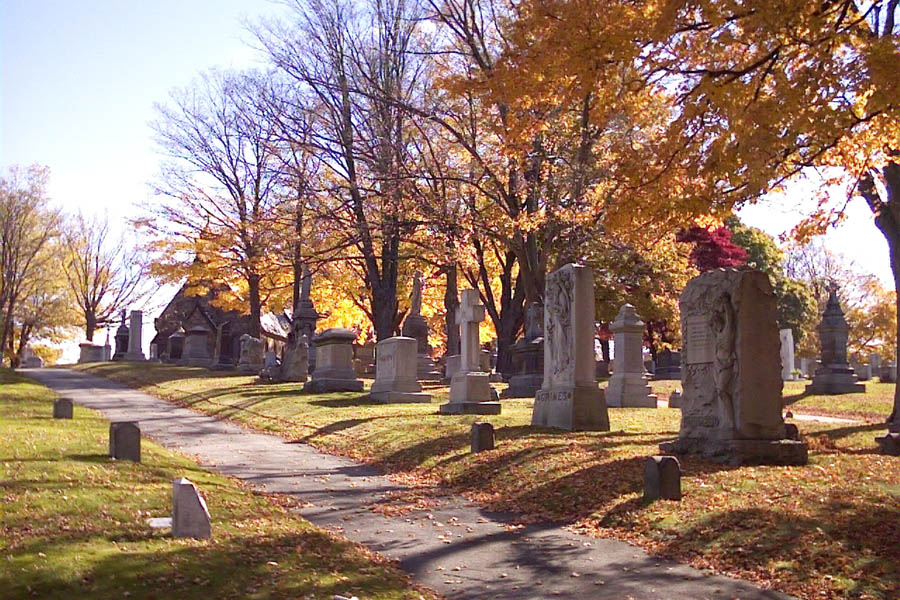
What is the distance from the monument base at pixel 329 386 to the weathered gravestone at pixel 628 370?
7496mm

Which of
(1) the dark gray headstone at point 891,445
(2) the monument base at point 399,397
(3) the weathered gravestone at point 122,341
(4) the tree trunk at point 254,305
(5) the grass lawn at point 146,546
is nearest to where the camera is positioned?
(5) the grass lawn at point 146,546

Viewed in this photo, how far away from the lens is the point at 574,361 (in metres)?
16.3

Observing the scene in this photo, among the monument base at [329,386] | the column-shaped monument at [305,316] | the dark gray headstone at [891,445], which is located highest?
the column-shaped monument at [305,316]

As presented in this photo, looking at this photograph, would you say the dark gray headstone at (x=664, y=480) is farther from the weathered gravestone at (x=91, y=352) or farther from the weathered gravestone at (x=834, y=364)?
the weathered gravestone at (x=91, y=352)

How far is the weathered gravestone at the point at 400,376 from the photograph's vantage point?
23891mm

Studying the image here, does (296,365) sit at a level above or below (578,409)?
above

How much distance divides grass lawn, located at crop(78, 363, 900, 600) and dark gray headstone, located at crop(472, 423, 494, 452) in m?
A: 0.17

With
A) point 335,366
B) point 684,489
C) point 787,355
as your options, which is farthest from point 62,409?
point 787,355

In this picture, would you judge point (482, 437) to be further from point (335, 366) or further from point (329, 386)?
point (335, 366)

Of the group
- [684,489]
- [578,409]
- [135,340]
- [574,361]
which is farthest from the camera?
[135,340]

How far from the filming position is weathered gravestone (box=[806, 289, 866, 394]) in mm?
27922

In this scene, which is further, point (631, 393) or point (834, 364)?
point (834, 364)

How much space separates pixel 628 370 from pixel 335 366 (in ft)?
28.7

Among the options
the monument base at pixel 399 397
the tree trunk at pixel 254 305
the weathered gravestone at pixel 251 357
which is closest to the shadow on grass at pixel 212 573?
the monument base at pixel 399 397
